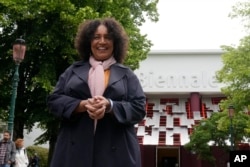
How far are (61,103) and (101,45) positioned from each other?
41 cm

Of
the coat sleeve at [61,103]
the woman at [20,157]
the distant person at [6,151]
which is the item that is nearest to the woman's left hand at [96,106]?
the coat sleeve at [61,103]

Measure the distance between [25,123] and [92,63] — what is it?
1320 centimetres

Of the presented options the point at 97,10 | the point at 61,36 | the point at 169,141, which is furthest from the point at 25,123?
the point at 169,141

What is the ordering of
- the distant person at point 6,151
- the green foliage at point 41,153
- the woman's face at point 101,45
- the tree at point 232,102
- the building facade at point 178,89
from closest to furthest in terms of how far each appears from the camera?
the woman's face at point 101,45 < the distant person at point 6,151 < the tree at point 232,102 < the green foliage at point 41,153 < the building facade at point 178,89

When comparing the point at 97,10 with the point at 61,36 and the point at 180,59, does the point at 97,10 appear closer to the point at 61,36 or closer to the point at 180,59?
the point at 61,36

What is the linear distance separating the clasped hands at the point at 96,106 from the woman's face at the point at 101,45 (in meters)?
0.36

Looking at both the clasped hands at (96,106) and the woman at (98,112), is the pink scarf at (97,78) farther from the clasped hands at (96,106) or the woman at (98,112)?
the clasped hands at (96,106)

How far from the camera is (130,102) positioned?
6.93 ft

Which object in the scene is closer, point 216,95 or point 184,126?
point 184,126

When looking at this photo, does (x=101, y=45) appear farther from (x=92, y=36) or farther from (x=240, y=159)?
(x=240, y=159)

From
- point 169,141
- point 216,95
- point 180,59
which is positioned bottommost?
point 169,141

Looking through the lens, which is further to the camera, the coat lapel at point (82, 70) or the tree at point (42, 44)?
the tree at point (42, 44)

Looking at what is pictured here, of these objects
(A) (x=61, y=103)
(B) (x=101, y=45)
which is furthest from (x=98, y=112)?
(B) (x=101, y=45)

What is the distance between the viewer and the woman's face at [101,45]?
2.26 metres
